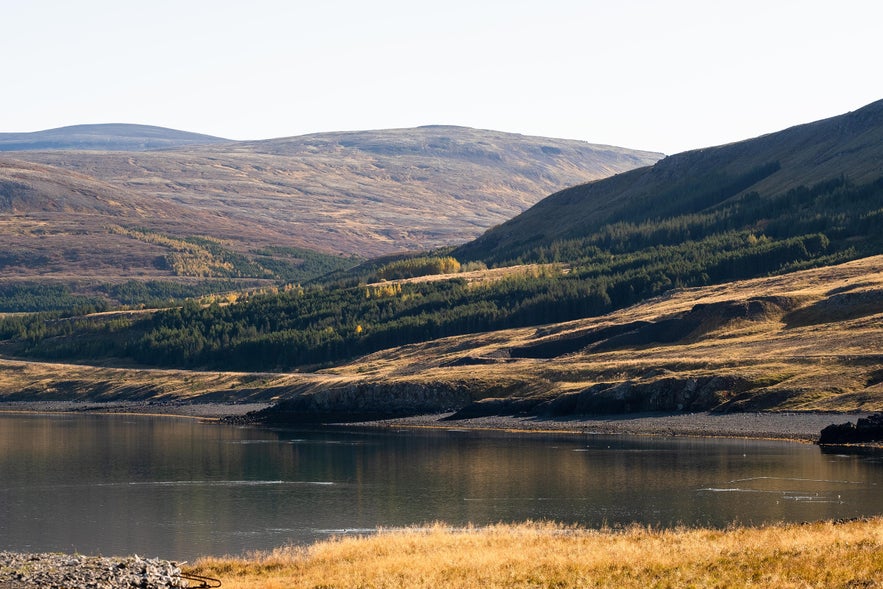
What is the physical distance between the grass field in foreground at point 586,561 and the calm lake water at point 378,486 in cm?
1025

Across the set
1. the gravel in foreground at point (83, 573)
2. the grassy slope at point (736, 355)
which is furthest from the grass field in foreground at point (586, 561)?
the grassy slope at point (736, 355)

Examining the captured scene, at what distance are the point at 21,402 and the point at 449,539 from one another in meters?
143

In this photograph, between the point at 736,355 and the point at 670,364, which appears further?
the point at 736,355

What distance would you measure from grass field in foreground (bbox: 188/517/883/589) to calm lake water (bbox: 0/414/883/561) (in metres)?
10.2

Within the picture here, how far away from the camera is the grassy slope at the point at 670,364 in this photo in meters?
117

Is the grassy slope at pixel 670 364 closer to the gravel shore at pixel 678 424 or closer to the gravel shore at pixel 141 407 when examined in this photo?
the gravel shore at pixel 678 424

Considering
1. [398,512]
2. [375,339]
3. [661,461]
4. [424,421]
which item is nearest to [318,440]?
[424,421]

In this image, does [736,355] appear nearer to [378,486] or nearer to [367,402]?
[367,402]

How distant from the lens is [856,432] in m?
95.5

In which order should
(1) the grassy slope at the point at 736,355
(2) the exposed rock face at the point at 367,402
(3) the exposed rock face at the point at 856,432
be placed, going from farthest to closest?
(2) the exposed rock face at the point at 367,402 → (1) the grassy slope at the point at 736,355 → (3) the exposed rock face at the point at 856,432

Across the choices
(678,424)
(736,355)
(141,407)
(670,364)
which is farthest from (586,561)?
(141,407)

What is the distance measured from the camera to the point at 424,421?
134m

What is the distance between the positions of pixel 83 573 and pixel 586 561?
17.6 m

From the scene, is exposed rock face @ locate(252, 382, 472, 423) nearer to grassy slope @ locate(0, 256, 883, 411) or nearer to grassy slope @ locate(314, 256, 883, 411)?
grassy slope @ locate(0, 256, 883, 411)
